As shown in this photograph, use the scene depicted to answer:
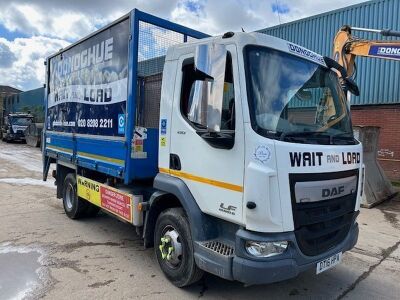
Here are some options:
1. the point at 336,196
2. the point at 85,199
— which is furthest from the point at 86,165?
the point at 336,196

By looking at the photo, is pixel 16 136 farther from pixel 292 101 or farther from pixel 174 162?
pixel 292 101

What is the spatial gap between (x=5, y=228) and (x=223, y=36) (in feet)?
16.8

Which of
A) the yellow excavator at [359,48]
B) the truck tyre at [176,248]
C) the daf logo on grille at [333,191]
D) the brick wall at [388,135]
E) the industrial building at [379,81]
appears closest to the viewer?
the daf logo on grille at [333,191]

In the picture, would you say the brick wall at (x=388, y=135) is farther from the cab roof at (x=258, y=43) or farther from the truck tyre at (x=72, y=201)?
the truck tyre at (x=72, y=201)

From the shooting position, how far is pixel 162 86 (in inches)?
179

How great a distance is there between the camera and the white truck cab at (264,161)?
3.42 m

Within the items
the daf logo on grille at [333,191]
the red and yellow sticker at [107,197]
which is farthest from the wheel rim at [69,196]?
the daf logo on grille at [333,191]

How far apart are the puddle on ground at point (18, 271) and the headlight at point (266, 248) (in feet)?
8.12

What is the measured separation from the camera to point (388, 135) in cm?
1341

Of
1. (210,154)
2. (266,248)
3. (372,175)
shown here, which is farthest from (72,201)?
(372,175)

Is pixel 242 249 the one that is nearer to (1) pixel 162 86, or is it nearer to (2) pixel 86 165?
(1) pixel 162 86

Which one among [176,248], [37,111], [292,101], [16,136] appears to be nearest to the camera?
[292,101]

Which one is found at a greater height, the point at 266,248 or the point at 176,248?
the point at 266,248

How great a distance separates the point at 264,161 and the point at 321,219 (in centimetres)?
88
